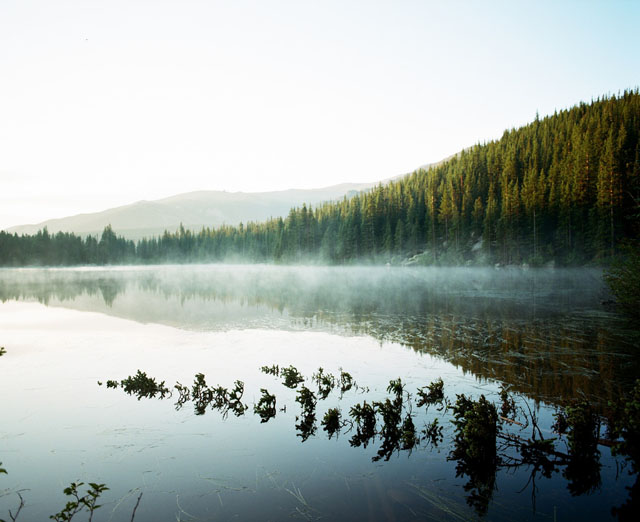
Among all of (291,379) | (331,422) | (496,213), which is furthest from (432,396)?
(496,213)

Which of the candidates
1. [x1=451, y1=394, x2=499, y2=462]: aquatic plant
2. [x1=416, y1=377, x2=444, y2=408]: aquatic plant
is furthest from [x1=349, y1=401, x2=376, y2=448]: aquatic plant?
[x1=451, y1=394, x2=499, y2=462]: aquatic plant

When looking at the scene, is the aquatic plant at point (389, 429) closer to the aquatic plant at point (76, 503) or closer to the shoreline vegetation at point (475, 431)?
the shoreline vegetation at point (475, 431)

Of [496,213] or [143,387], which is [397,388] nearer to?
[143,387]

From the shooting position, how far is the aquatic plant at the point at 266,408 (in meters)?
8.69

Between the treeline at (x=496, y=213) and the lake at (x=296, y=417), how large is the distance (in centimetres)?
744

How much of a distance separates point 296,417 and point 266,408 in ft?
2.66

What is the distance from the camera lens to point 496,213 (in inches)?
3031

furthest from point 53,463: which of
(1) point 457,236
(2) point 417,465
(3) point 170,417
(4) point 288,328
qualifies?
(1) point 457,236

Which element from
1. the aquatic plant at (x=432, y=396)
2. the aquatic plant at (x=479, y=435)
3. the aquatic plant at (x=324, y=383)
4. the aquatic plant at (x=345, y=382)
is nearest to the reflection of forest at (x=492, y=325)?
the aquatic plant at (x=432, y=396)

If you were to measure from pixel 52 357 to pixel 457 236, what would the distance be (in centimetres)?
8159

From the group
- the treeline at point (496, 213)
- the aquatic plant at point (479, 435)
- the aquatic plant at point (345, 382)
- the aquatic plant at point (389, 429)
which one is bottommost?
the aquatic plant at point (345, 382)

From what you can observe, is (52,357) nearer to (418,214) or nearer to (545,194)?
(545,194)

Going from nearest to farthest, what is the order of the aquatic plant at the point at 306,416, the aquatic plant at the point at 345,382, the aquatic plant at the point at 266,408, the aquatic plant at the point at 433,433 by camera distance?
the aquatic plant at the point at 433,433 → the aquatic plant at the point at 306,416 → the aquatic plant at the point at 266,408 → the aquatic plant at the point at 345,382

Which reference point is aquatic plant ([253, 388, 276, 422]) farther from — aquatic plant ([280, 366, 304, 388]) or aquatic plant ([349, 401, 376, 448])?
aquatic plant ([349, 401, 376, 448])
